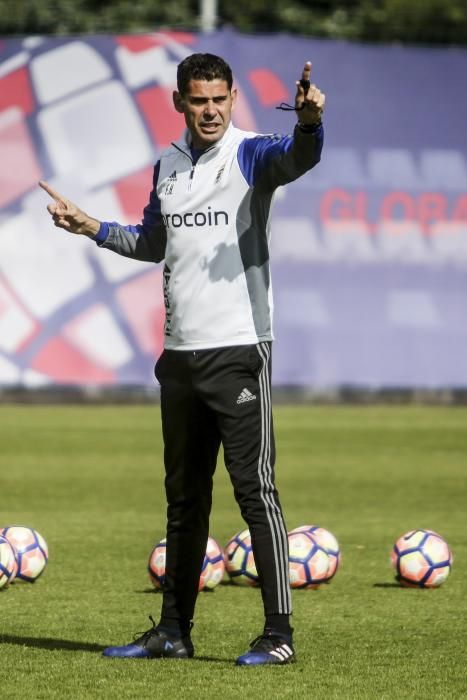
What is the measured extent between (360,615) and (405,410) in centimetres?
1914

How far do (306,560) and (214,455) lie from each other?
99.8 inches

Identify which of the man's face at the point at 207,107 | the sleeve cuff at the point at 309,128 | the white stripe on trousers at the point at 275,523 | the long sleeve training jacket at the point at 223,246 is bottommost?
the white stripe on trousers at the point at 275,523

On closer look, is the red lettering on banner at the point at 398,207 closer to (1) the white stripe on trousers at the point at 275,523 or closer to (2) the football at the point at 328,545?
(2) the football at the point at 328,545

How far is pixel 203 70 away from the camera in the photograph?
682 cm

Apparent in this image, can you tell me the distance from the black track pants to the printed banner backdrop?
62.6ft

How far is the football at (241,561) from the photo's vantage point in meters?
9.61

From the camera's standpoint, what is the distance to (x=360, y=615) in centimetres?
860

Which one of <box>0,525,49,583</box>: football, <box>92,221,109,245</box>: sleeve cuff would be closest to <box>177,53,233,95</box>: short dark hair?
<box>92,221,109,245</box>: sleeve cuff

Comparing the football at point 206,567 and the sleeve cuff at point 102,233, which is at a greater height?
the sleeve cuff at point 102,233

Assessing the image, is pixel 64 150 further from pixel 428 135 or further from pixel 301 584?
pixel 301 584

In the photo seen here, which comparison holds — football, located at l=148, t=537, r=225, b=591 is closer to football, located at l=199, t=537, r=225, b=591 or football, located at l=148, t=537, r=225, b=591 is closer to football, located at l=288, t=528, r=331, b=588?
football, located at l=199, t=537, r=225, b=591

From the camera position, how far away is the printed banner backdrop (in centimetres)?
2645

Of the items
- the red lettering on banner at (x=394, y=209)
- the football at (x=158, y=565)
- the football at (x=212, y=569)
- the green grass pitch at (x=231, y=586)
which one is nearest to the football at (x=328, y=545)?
the green grass pitch at (x=231, y=586)

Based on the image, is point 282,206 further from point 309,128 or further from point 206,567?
point 309,128
